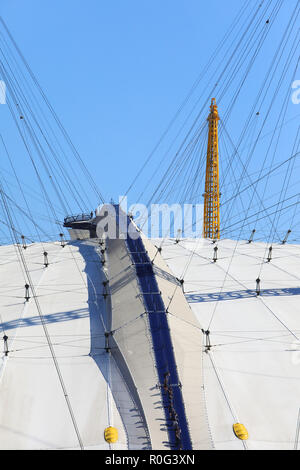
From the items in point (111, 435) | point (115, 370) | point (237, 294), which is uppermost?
point (237, 294)

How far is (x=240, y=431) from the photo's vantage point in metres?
14.5

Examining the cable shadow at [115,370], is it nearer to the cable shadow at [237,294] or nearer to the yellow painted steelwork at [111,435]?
the yellow painted steelwork at [111,435]

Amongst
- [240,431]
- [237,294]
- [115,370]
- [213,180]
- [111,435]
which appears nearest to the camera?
[111,435]

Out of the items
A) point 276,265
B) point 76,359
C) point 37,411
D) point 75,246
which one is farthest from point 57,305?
point 276,265

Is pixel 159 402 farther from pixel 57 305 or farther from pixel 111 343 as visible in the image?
pixel 57 305

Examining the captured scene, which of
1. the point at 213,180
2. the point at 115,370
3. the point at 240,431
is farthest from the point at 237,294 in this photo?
the point at 213,180

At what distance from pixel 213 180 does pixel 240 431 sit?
43288mm

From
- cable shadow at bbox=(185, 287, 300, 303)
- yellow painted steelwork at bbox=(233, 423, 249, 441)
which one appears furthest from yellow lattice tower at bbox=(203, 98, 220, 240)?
yellow painted steelwork at bbox=(233, 423, 249, 441)

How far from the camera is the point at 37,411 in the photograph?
1562 cm

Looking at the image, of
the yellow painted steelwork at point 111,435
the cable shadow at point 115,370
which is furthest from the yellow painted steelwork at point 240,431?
the yellow painted steelwork at point 111,435

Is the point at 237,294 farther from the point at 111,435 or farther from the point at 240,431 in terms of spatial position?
the point at 111,435

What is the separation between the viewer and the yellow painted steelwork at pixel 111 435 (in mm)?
14179
